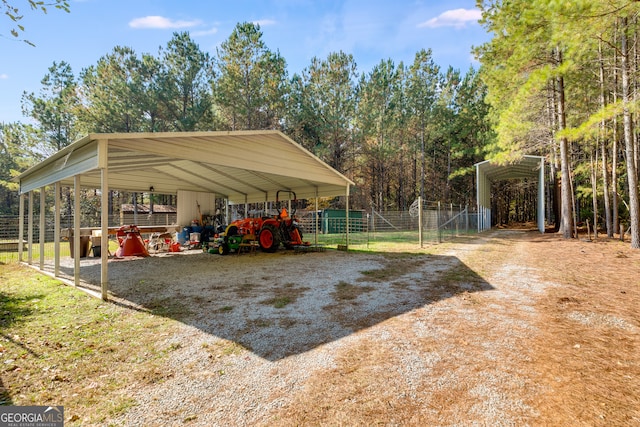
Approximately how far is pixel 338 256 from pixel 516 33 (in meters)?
8.40

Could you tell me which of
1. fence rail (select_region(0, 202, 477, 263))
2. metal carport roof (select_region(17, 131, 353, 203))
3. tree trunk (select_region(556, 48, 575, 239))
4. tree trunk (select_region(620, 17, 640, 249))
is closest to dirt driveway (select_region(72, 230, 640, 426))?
metal carport roof (select_region(17, 131, 353, 203))

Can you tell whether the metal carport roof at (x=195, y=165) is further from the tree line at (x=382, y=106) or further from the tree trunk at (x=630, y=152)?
the tree trunk at (x=630, y=152)

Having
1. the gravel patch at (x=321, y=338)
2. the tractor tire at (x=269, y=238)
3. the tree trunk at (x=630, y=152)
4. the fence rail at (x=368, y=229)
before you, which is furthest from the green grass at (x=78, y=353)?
the tree trunk at (x=630, y=152)

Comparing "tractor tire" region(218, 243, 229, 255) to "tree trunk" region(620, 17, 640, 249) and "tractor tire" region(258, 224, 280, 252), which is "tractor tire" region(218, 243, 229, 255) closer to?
"tractor tire" region(258, 224, 280, 252)

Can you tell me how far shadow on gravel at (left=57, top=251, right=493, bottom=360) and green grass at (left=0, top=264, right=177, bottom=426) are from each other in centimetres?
44

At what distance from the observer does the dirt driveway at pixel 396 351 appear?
186 centimetres

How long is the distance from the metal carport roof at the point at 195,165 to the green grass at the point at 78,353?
2.17 metres

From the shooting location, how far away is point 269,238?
32.0 feet

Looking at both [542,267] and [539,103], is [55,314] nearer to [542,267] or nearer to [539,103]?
[542,267]

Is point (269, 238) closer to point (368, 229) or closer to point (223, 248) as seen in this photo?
point (223, 248)

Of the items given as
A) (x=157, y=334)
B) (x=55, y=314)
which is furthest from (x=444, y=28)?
(x=55, y=314)

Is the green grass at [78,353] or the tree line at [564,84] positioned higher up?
the tree line at [564,84]

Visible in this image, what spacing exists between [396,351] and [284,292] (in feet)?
8.21

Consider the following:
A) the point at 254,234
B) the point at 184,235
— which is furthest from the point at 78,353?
the point at 184,235
